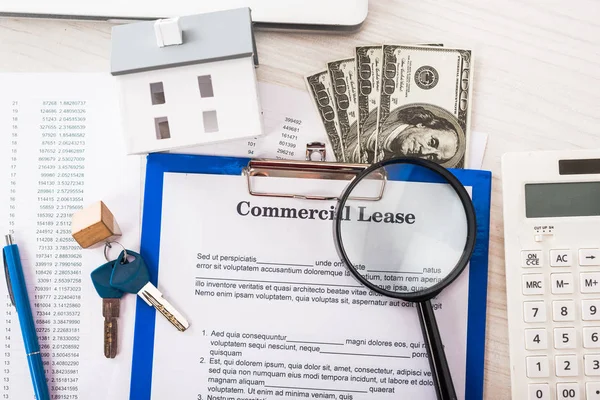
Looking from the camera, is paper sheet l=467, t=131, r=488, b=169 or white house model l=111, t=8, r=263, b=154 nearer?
white house model l=111, t=8, r=263, b=154

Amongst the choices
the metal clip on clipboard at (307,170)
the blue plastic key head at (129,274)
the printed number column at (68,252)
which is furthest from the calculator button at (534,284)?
the printed number column at (68,252)

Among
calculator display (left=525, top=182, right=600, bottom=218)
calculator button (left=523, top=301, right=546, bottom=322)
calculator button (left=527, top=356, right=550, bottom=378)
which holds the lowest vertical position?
calculator button (left=527, top=356, right=550, bottom=378)

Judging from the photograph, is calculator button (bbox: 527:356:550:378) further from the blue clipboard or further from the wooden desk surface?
the wooden desk surface

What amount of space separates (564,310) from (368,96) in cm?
41

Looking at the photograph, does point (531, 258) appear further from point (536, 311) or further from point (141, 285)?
point (141, 285)

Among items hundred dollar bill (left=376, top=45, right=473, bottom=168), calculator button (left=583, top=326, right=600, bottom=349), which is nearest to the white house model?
hundred dollar bill (left=376, top=45, right=473, bottom=168)

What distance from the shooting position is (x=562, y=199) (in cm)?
76

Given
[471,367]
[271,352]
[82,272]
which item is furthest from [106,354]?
[471,367]

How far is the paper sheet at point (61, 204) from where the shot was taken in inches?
30.2

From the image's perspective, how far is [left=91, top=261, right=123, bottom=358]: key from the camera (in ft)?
2.47

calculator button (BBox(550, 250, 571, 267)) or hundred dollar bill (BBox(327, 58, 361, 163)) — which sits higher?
hundred dollar bill (BBox(327, 58, 361, 163))

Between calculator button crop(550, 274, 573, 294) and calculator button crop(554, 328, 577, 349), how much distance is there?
0.18ft

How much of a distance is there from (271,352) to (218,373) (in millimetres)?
83

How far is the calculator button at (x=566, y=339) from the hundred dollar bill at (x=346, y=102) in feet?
1.22
